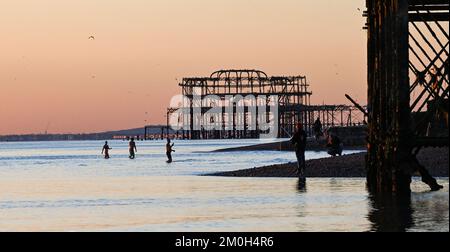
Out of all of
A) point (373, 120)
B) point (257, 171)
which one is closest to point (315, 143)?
point (257, 171)

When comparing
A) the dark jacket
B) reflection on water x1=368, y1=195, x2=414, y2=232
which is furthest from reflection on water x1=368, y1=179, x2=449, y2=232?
the dark jacket

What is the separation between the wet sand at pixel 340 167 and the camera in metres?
33.1

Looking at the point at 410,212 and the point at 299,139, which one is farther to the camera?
the point at 299,139

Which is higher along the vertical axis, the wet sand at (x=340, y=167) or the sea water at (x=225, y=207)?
the wet sand at (x=340, y=167)

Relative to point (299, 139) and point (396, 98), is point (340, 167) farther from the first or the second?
point (396, 98)

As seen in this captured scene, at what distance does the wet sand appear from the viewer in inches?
1305

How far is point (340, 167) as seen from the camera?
36.1 meters

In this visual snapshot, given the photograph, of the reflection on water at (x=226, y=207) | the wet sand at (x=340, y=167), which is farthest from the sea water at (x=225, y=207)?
the wet sand at (x=340, y=167)

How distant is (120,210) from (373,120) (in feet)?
22.7

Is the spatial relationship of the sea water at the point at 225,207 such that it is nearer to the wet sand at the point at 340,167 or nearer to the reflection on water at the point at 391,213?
the reflection on water at the point at 391,213

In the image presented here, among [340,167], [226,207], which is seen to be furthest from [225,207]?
[340,167]

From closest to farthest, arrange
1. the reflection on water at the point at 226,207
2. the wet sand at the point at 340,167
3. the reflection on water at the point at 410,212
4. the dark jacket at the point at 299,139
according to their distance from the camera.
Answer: the reflection on water at the point at 410,212 → the reflection on water at the point at 226,207 → the dark jacket at the point at 299,139 → the wet sand at the point at 340,167

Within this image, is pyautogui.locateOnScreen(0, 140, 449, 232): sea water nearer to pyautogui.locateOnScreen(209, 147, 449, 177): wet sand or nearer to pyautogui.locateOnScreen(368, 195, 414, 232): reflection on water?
pyautogui.locateOnScreen(368, 195, 414, 232): reflection on water
